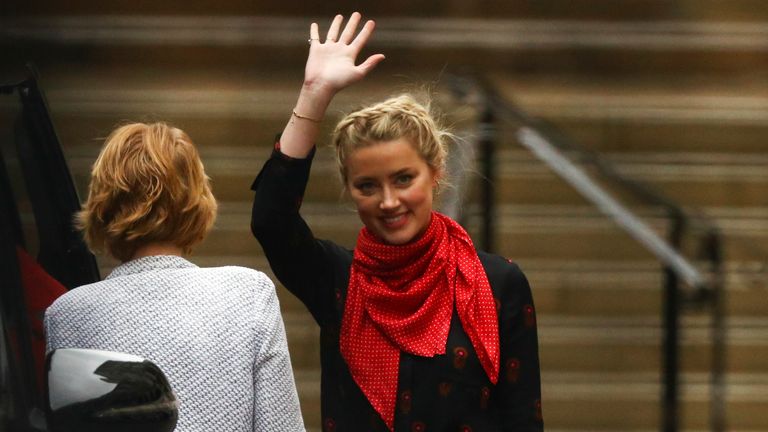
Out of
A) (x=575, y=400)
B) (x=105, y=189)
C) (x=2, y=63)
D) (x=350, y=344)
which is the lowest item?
(x=575, y=400)

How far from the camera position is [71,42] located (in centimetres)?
791

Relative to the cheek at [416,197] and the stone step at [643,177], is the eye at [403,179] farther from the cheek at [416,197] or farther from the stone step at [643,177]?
the stone step at [643,177]

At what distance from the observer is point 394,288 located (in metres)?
2.75

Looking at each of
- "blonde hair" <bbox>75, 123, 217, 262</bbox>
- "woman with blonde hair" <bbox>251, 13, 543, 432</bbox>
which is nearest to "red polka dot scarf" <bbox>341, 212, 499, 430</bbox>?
"woman with blonde hair" <bbox>251, 13, 543, 432</bbox>

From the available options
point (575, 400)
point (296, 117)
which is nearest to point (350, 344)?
point (296, 117)

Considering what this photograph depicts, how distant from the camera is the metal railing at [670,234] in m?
5.73

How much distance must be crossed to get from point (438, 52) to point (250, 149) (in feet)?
3.61

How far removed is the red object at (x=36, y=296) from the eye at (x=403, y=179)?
2.08 ft

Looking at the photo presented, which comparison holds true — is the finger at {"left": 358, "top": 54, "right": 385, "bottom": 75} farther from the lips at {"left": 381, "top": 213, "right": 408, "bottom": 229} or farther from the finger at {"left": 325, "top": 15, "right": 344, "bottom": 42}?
the lips at {"left": 381, "top": 213, "right": 408, "bottom": 229}

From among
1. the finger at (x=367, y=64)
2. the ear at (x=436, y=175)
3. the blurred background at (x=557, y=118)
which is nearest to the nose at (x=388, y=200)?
the ear at (x=436, y=175)

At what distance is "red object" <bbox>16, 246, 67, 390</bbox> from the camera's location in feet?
8.07

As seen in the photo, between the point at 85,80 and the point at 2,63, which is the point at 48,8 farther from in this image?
the point at 2,63

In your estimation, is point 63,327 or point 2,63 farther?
point 2,63

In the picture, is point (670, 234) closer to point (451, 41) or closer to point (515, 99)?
point (515, 99)
